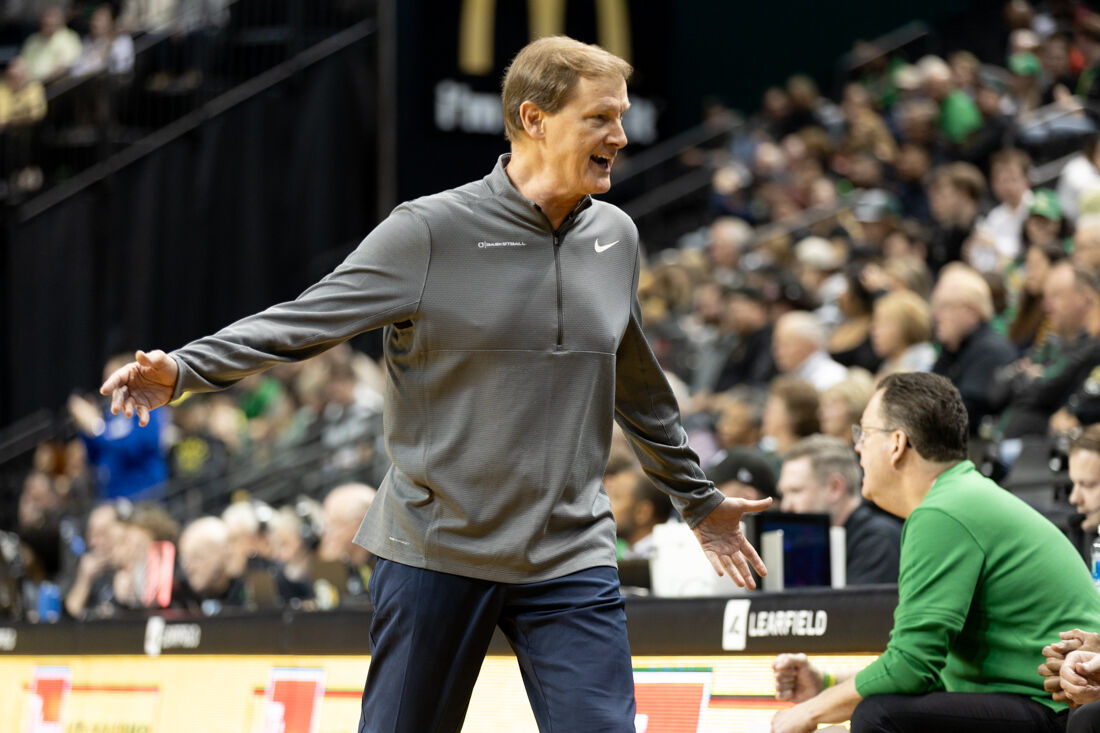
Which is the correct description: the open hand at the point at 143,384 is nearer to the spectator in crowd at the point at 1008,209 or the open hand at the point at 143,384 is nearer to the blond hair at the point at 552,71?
the blond hair at the point at 552,71

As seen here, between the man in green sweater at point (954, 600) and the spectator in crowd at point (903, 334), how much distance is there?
12.8ft

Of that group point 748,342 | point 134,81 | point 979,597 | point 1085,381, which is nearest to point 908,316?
point 1085,381

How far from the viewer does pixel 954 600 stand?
345 cm

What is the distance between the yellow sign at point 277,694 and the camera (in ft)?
14.5

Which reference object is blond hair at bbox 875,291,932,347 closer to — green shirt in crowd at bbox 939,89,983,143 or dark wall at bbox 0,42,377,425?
green shirt in crowd at bbox 939,89,983,143

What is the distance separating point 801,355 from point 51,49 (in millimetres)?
11002

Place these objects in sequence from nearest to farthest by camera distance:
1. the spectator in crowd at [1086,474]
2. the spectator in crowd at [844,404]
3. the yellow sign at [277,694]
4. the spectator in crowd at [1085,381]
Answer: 1. the yellow sign at [277,694]
2. the spectator in crowd at [1086,474]
3. the spectator in crowd at [1085,381]
4. the spectator in crowd at [844,404]

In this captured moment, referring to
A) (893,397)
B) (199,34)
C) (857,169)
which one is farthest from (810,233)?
(893,397)

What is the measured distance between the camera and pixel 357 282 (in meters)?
3.05

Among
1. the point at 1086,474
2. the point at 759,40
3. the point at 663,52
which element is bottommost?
the point at 1086,474

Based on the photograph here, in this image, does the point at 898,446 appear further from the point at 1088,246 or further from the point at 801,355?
the point at 801,355

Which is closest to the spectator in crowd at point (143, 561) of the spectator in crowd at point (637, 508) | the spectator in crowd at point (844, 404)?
the spectator in crowd at point (637, 508)

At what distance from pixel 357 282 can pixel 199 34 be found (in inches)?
525

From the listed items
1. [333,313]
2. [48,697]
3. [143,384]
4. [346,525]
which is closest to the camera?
[143,384]
